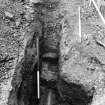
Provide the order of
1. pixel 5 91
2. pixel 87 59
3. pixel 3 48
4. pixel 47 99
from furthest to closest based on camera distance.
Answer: pixel 47 99
pixel 87 59
pixel 3 48
pixel 5 91

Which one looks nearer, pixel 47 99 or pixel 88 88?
pixel 88 88

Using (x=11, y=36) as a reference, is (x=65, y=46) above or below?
below

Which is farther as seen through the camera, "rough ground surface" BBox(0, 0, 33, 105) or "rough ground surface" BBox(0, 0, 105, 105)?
"rough ground surface" BBox(0, 0, 105, 105)

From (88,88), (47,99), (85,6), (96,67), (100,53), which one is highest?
(85,6)

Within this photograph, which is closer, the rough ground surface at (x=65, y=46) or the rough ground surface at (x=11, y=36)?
the rough ground surface at (x=11, y=36)

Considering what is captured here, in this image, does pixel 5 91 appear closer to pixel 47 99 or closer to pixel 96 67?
pixel 47 99

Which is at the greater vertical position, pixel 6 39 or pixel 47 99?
pixel 6 39

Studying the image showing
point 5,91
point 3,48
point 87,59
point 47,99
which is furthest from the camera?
point 47,99

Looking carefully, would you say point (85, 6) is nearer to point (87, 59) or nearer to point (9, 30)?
point (87, 59)

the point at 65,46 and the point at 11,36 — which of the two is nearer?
the point at 11,36

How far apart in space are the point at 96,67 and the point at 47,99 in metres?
1.47

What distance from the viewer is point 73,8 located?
5203 mm

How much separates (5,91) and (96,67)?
1892 mm

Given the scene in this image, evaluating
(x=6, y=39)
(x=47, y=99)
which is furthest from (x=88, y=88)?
(x=6, y=39)
